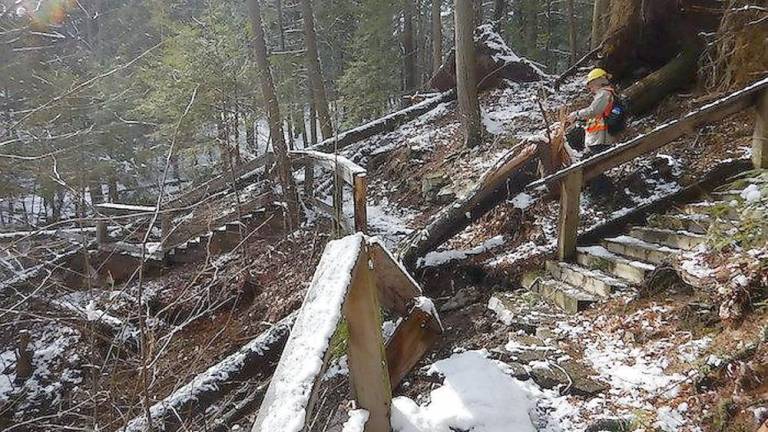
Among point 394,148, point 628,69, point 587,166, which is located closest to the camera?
point 587,166

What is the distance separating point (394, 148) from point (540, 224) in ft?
25.4

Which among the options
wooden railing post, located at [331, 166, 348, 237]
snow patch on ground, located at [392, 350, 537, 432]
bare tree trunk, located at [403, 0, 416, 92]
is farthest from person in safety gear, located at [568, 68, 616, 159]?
bare tree trunk, located at [403, 0, 416, 92]

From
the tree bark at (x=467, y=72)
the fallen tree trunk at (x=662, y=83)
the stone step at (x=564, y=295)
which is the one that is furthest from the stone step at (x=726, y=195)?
the tree bark at (x=467, y=72)

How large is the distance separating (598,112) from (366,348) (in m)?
5.85

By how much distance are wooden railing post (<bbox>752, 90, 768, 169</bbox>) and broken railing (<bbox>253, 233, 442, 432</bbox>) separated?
4.58 m

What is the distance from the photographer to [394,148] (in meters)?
14.1

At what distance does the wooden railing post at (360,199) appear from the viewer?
643 centimetres

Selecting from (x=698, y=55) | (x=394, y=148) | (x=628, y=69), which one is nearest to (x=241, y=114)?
(x=394, y=148)

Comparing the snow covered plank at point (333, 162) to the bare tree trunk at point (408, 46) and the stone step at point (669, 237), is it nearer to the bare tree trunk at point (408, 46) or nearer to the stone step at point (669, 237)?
the stone step at point (669, 237)

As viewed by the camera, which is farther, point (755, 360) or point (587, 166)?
point (587, 166)

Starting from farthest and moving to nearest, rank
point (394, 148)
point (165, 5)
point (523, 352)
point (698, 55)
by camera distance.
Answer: point (165, 5) < point (394, 148) < point (698, 55) < point (523, 352)

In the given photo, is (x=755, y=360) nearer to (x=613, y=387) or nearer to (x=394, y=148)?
(x=613, y=387)

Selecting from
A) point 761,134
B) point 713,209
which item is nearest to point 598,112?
point 761,134

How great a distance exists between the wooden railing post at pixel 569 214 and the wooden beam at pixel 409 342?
308 cm
